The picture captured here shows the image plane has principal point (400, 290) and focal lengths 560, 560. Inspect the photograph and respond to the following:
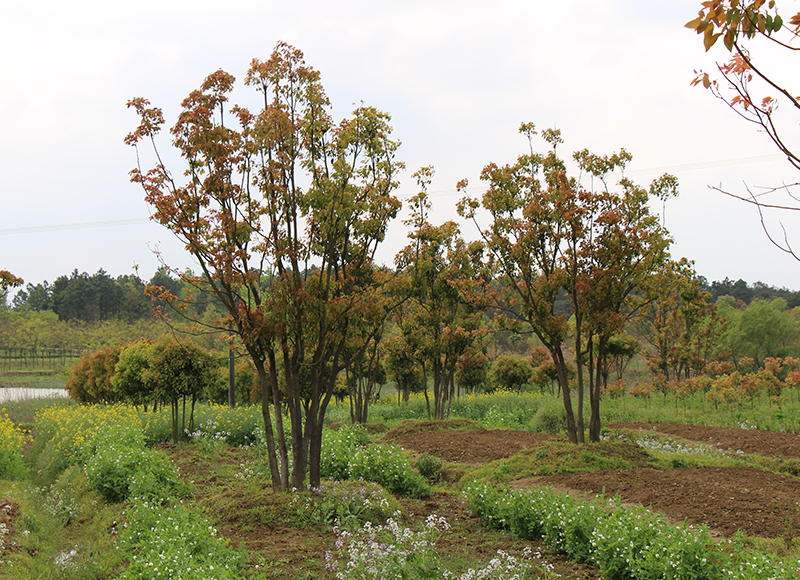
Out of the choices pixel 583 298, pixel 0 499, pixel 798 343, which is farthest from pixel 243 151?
pixel 798 343

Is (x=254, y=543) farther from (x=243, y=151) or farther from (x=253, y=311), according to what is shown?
(x=243, y=151)

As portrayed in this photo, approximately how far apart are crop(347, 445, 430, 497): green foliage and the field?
128 mm

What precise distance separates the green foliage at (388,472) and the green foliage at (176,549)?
9.14 feet

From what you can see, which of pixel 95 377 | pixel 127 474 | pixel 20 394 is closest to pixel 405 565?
pixel 127 474

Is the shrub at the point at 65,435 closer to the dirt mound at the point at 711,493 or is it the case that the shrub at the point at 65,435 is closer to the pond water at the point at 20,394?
the dirt mound at the point at 711,493

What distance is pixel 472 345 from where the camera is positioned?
17.2m

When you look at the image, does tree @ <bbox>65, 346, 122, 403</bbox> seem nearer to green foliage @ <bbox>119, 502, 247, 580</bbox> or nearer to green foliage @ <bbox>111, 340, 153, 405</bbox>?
green foliage @ <bbox>111, 340, 153, 405</bbox>

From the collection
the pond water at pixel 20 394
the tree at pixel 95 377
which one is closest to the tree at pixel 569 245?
the tree at pixel 95 377

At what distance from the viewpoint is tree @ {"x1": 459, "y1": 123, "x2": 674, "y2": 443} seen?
9867 millimetres

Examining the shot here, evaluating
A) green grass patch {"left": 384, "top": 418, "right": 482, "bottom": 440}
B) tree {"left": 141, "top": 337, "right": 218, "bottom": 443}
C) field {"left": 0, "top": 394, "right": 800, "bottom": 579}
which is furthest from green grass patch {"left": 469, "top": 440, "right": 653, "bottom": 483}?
tree {"left": 141, "top": 337, "right": 218, "bottom": 443}

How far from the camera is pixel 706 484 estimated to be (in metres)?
7.00

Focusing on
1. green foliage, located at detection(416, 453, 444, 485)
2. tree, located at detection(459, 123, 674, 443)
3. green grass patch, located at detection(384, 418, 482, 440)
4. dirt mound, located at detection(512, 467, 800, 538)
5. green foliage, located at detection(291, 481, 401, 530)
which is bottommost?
green grass patch, located at detection(384, 418, 482, 440)

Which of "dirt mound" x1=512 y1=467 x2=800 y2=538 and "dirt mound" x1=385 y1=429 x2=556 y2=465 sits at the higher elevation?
"dirt mound" x1=512 y1=467 x2=800 y2=538

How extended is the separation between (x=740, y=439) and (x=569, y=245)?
5.67 metres
